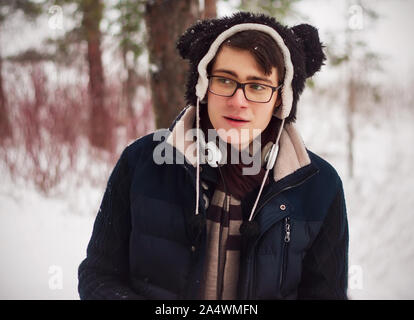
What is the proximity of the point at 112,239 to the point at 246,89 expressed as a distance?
3.18 feet

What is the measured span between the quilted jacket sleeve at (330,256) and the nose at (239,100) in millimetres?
649

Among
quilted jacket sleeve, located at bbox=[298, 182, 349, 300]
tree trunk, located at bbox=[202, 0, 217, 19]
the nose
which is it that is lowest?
quilted jacket sleeve, located at bbox=[298, 182, 349, 300]

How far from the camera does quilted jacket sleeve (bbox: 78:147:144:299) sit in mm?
1436

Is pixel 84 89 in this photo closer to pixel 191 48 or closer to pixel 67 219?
pixel 67 219

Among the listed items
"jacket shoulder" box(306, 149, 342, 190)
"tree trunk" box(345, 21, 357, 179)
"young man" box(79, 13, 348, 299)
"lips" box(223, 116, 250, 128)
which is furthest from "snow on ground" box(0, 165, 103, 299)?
"tree trunk" box(345, 21, 357, 179)

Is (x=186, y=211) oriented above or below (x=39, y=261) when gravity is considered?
above

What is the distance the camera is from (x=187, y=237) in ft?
4.60

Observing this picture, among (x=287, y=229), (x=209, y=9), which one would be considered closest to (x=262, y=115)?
(x=287, y=229)

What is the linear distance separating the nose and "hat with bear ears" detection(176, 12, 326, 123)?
0.16 metres

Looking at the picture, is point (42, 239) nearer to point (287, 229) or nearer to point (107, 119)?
point (107, 119)

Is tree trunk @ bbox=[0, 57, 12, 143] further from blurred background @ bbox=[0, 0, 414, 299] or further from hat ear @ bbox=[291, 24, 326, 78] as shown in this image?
hat ear @ bbox=[291, 24, 326, 78]

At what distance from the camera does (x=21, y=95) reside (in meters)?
5.48
